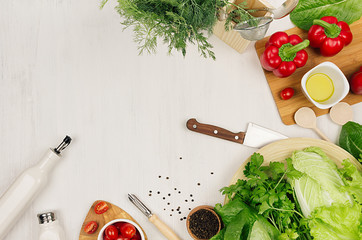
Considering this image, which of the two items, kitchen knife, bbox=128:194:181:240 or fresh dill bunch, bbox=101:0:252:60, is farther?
kitchen knife, bbox=128:194:181:240

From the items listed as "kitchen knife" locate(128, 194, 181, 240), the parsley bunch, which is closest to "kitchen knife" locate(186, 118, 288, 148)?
the parsley bunch

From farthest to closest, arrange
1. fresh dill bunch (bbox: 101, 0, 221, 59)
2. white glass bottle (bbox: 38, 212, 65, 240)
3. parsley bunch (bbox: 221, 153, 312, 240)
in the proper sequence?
white glass bottle (bbox: 38, 212, 65, 240) → parsley bunch (bbox: 221, 153, 312, 240) → fresh dill bunch (bbox: 101, 0, 221, 59)

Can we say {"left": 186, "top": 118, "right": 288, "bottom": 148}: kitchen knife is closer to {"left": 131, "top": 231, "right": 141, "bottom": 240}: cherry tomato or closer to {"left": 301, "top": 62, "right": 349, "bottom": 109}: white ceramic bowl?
{"left": 301, "top": 62, "right": 349, "bottom": 109}: white ceramic bowl

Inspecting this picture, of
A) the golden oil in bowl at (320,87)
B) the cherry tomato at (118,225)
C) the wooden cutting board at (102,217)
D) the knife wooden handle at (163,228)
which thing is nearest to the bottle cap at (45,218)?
the wooden cutting board at (102,217)

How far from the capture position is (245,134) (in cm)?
123

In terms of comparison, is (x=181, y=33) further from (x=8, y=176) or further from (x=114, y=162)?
(x=8, y=176)

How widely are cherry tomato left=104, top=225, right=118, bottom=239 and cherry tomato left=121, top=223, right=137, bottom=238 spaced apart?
2 centimetres

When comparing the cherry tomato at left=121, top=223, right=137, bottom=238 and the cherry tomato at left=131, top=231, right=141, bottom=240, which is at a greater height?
the cherry tomato at left=121, top=223, right=137, bottom=238

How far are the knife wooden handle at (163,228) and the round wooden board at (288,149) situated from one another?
274 millimetres

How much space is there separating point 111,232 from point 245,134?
0.58 metres

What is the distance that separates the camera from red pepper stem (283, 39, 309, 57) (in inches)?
43.1

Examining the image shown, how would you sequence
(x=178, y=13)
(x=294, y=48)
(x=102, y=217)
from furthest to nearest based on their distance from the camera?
(x=102, y=217)
(x=294, y=48)
(x=178, y=13)

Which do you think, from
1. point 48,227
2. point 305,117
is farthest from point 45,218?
point 305,117

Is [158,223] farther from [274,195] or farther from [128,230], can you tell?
[274,195]
